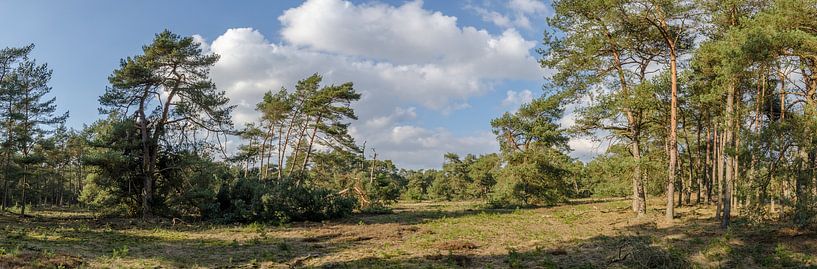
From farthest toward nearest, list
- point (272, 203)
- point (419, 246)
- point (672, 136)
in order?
point (272, 203) → point (672, 136) → point (419, 246)

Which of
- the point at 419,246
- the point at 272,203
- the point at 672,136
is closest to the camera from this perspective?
the point at 419,246

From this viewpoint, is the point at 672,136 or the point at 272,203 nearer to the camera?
the point at 672,136

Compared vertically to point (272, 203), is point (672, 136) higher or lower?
higher

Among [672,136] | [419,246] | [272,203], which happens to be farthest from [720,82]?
[272,203]

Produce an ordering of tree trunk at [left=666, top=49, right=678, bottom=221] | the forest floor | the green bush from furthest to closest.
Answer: the green bush, tree trunk at [left=666, top=49, right=678, bottom=221], the forest floor

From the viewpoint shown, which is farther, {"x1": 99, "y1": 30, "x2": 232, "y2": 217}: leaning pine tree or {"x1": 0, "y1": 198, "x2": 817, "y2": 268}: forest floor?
{"x1": 99, "y1": 30, "x2": 232, "y2": 217}: leaning pine tree

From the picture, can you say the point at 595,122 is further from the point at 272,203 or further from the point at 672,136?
the point at 272,203

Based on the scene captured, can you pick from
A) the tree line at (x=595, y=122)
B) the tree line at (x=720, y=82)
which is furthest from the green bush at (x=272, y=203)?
the tree line at (x=720, y=82)

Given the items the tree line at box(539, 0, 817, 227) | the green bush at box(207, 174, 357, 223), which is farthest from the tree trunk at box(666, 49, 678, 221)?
the green bush at box(207, 174, 357, 223)

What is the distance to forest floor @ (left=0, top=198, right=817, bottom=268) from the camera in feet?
35.1

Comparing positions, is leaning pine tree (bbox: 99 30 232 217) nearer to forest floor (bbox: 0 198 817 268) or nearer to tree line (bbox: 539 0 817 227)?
forest floor (bbox: 0 198 817 268)

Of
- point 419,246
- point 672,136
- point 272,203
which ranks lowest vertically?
point 419,246

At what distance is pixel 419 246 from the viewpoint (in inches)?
559

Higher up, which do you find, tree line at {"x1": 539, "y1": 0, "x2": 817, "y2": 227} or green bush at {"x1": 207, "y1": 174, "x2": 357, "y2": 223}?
tree line at {"x1": 539, "y1": 0, "x2": 817, "y2": 227}
